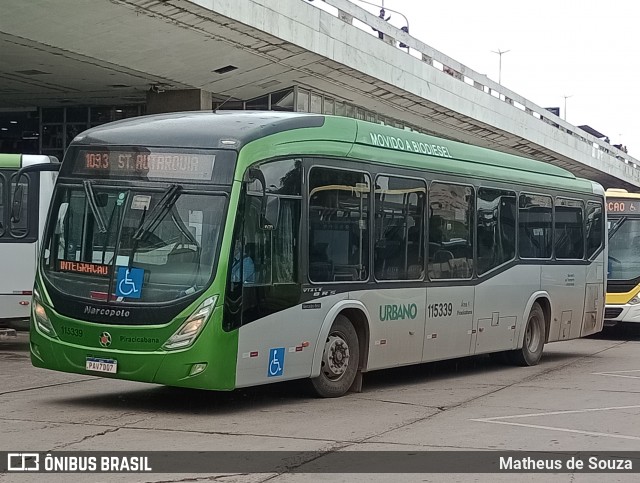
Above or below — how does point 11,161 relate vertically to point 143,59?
below

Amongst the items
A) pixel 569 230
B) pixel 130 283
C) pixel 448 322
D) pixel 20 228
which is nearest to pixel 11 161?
pixel 20 228

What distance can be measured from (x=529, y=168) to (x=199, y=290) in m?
8.31

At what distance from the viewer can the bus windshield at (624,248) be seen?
23.3 m

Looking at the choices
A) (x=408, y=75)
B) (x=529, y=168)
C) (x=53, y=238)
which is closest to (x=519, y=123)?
(x=408, y=75)

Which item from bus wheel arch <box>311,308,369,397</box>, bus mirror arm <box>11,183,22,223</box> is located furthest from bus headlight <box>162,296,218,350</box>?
bus mirror arm <box>11,183,22,223</box>

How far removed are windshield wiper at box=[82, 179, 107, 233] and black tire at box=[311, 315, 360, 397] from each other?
2706 millimetres

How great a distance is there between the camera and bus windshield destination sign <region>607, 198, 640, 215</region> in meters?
23.8

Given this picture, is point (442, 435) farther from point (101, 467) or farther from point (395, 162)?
point (395, 162)

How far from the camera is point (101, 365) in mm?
10352

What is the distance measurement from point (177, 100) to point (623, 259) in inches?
509

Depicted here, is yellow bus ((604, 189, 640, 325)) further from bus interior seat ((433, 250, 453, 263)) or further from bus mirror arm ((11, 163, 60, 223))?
bus mirror arm ((11, 163, 60, 223))

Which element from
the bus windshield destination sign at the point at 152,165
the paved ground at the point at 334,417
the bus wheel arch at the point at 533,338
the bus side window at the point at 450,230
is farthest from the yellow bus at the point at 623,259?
the bus windshield destination sign at the point at 152,165

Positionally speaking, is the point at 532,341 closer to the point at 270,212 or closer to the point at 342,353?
the point at 342,353

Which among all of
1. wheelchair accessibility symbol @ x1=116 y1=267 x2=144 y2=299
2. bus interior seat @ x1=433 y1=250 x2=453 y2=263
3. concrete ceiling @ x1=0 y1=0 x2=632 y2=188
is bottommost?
wheelchair accessibility symbol @ x1=116 y1=267 x2=144 y2=299
